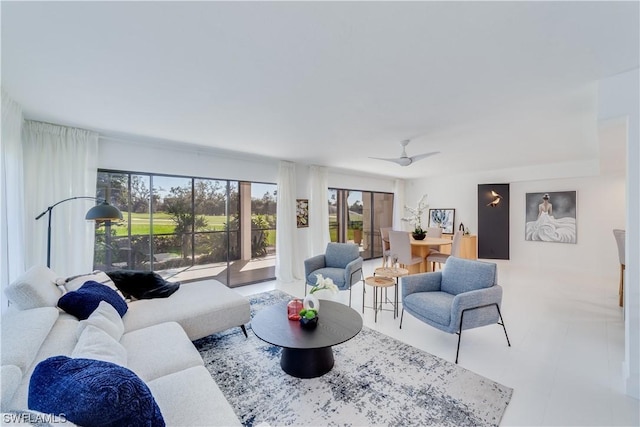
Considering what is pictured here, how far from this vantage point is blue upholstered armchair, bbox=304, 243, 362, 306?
3.81 meters

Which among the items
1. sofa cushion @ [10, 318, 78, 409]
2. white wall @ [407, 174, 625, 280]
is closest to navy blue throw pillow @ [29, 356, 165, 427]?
sofa cushion @ [10, 318, 78, 409]

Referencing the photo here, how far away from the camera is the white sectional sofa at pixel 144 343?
1262mm

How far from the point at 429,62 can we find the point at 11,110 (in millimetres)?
3449

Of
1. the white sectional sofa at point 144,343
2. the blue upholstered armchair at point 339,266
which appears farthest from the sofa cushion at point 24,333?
the blue upholstered armchair at point 339,266

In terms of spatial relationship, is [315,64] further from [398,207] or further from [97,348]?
[398,207]

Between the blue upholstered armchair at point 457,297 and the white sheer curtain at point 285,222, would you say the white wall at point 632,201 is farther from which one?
the white sheer curtain at point 285,222

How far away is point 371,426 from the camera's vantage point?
1.70 m

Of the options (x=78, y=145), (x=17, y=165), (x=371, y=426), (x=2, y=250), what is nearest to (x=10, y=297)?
(x=2, y=250)

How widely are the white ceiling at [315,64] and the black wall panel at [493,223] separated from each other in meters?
3.34

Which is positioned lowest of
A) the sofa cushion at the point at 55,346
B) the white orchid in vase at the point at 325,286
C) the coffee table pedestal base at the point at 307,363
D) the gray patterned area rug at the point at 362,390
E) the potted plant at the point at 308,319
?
the gray patterned area rug at the point at 362,390

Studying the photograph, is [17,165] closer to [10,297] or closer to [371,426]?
[10,297]

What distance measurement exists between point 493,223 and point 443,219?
1.23 metres

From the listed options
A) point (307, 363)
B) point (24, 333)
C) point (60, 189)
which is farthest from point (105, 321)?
point (60, 189)

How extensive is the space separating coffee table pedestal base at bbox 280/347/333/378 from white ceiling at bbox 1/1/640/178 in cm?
224
